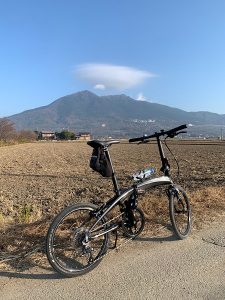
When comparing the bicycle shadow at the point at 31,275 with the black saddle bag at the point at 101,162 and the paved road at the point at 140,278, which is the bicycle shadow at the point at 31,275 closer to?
the paved road at the point at 140,278

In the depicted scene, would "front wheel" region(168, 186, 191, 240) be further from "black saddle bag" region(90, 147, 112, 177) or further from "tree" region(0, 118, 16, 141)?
"tree" region(0, 118, 16, 141)

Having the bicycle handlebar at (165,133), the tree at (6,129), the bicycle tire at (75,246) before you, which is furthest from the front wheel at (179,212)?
the tree at (6,129)

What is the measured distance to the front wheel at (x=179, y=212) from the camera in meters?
4.81

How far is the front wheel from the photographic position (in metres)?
4.81

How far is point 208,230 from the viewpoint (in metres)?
5.19

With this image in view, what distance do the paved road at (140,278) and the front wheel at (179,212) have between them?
0.34 meters

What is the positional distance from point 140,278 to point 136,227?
995mm

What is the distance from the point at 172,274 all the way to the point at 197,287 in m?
0.32

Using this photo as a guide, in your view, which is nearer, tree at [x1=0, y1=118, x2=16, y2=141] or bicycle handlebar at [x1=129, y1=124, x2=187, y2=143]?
bicycle handlebar at [x1=129, y1=124, x2=187, y2=143]

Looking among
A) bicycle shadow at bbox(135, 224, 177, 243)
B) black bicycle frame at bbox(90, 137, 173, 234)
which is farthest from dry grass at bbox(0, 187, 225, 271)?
black bicycle frame at bbox(90, 137, 173, 234)

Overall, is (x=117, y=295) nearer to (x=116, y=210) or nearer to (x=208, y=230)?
(x=116, y=210)

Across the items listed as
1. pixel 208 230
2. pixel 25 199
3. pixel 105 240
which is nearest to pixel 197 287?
pixel 105 240

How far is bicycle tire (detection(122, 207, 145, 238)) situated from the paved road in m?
0.14

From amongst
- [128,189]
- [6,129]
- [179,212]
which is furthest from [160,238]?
[6,129]
